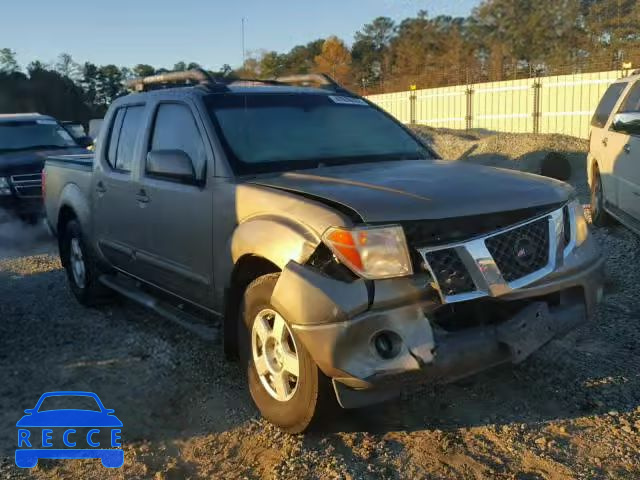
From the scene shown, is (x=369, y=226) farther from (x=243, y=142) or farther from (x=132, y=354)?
(x=132, y=354)

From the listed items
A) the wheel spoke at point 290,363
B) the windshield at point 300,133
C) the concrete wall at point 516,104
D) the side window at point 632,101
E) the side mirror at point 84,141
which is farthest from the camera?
the concrete wall at point 516,104

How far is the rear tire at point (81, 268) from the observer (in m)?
5.89

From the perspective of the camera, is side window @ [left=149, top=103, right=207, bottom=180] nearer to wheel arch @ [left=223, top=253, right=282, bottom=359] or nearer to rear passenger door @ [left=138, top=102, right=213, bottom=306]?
rear passenger door @ [left=138, top=102, right=213, bottom=306]

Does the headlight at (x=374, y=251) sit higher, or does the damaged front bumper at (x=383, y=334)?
the headlight at (x=374, y=251)

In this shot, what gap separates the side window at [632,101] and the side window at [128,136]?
209 inches

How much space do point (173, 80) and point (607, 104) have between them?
582cm

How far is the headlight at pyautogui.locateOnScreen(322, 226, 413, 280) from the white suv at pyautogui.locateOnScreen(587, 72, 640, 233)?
388cm

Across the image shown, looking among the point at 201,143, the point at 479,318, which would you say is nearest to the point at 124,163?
the point at 201,143

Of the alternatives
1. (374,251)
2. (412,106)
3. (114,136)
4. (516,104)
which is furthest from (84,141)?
(412,106)

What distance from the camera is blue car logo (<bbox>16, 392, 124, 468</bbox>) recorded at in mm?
3377

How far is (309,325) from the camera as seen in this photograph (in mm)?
2979

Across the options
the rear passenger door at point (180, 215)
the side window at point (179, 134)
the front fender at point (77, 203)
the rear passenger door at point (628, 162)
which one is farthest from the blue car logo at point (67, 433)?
the rear passenger door at point (628, 162)

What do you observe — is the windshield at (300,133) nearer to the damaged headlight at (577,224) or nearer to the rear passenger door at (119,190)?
the rear passenger door at (119,190)

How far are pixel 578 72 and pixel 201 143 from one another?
69.9 feet
